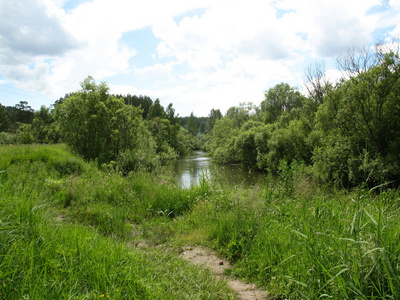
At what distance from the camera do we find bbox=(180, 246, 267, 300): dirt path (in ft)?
10.1

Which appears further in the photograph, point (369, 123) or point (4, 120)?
point (4, 120)

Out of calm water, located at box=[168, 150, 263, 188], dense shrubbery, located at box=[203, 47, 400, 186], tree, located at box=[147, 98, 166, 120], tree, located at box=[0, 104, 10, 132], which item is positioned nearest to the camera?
calm water, located at box=[168, 150, 263, 188]

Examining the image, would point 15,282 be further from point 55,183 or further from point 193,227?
point 55,183

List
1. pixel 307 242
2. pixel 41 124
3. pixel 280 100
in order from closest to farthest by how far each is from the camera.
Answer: pixel 307 242 → pixel 41 124 → pixel 280 100

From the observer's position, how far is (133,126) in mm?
21703

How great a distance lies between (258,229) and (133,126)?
19.0m

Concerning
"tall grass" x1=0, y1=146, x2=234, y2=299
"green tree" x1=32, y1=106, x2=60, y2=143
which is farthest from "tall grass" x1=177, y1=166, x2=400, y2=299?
"green tree" x1=32, y1=106, x2=60, y2=143

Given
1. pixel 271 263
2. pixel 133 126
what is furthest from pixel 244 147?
pixel 271 263

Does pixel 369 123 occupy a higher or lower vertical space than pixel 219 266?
higher

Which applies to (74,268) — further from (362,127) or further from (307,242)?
A: (362,127)

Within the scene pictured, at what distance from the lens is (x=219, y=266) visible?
389 centimetres

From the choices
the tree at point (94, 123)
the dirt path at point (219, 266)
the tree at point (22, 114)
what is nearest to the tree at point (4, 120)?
the tree at point (22, 114)

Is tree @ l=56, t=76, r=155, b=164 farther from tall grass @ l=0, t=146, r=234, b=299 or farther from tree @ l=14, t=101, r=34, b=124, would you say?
tree @ l=14, t=101, r=34, b=124

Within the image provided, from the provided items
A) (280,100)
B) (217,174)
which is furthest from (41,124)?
(280,100)
